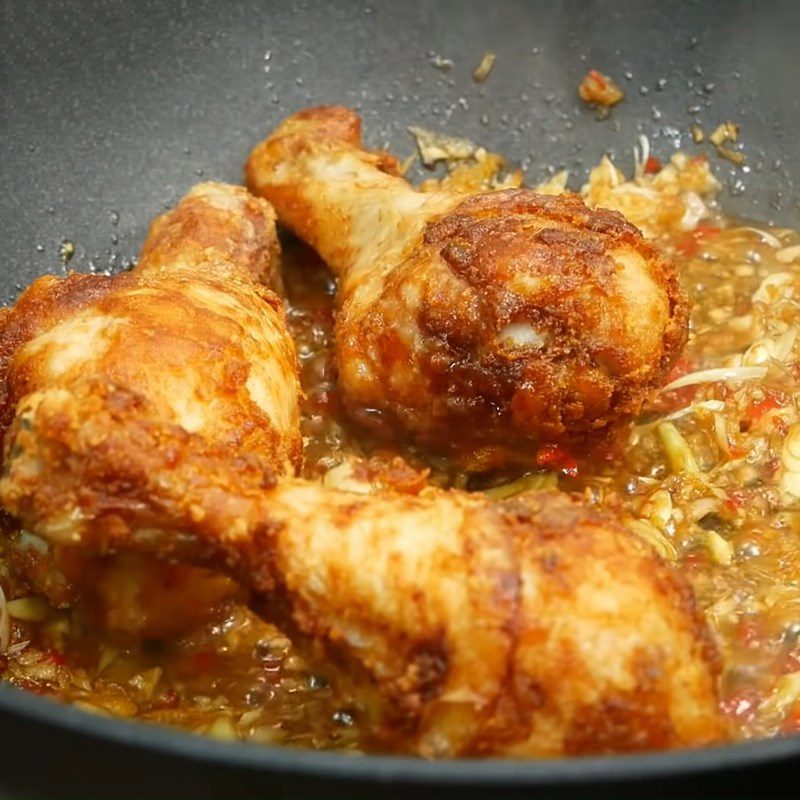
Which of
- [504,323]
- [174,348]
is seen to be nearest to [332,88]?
[504,323]

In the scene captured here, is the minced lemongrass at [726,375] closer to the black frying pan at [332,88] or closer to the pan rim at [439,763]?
the black frying pan at [332,88]

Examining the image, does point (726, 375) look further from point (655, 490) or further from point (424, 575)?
point (424, 575)

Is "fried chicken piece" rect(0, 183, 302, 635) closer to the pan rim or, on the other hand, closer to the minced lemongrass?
the pan rim

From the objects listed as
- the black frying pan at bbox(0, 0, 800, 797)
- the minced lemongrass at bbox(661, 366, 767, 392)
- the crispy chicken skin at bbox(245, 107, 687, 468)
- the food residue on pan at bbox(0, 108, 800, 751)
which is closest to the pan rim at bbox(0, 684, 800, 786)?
the food residue on pan at bbox(0, 108, 800, 751)

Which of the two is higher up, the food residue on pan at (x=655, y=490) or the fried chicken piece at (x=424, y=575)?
the fried chicken piece at (x=424, y=575)

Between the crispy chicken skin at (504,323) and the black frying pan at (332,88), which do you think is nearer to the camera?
the crispy chicken skin at (504,323)

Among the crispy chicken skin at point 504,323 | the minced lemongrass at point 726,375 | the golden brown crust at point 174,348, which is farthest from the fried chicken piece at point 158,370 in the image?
the minced lemongrass at point 726,375
